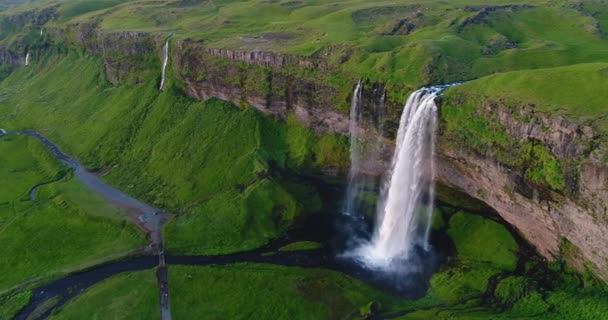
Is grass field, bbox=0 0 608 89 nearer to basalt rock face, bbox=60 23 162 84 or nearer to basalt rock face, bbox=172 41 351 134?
basalt rock face, bbox=172 41 351 134

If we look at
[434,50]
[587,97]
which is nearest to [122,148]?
[434,50]

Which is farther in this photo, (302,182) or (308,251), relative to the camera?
(302,182)

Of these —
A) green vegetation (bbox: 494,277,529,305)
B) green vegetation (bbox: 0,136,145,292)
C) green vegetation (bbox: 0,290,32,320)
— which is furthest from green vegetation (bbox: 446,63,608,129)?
green vegetation (bbox: 0,290,32,320)

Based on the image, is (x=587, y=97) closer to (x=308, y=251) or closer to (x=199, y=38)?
(x=308, y=251)

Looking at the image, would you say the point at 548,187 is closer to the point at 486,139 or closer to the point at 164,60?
the point at 486,139

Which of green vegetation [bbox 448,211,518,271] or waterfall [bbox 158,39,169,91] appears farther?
waterfall [bbox 158,39,169,91]

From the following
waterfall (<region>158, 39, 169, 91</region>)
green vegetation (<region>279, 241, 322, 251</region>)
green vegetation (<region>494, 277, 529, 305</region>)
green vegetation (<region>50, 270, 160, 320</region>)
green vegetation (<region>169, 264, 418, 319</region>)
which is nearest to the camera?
green vegetation (<region>494, 277, 529, 305</region>)

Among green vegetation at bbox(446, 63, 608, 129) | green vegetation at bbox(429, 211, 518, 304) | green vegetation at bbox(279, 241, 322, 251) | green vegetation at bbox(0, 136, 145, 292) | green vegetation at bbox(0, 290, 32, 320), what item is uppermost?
green vegetation at bbox(446, 63, 608, 129)
